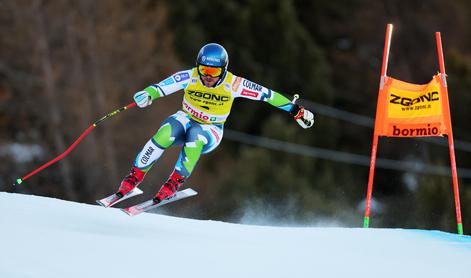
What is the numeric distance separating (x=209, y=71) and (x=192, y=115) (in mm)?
538

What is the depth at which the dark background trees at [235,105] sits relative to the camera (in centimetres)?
2312

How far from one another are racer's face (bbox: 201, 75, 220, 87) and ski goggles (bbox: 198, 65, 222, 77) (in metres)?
0.04

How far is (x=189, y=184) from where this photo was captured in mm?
24625

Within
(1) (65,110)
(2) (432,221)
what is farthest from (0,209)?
(1) (65,110)

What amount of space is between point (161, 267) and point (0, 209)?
2271mm

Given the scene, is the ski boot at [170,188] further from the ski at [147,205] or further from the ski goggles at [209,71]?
the ski goggles at [209,71]

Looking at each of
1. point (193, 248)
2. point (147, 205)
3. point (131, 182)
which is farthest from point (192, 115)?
point (193, 248)

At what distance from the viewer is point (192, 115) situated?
920cm

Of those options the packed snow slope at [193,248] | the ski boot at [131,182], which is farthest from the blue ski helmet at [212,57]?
the packed snow slope at [193,248]

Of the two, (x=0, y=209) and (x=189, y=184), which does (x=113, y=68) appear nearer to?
(x=189, y=184)

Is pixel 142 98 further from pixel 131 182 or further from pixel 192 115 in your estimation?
pixel 131 182

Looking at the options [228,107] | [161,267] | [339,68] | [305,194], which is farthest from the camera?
[339,68]

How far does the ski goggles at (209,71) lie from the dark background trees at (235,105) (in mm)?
7623

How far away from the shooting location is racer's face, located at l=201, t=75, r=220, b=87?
8992 millimetres
